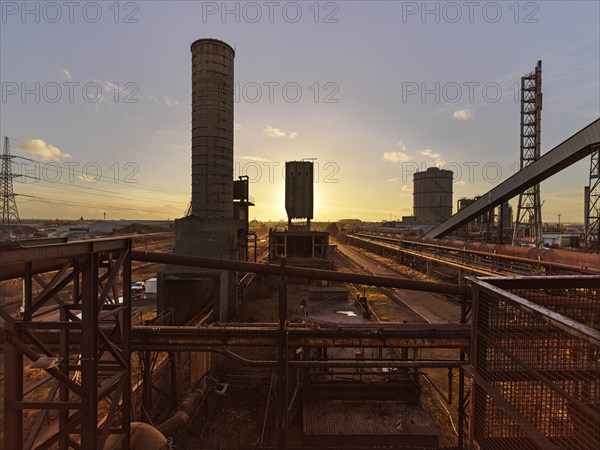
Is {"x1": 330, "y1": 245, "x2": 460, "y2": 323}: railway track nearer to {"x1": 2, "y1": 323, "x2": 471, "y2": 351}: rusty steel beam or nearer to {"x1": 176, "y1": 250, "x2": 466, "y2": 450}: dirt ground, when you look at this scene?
{"x1": 176, "y1": 250, "x2": 466, "y2": 450}: dirt ground

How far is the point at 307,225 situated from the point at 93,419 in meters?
36.6

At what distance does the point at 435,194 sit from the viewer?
64750 mm

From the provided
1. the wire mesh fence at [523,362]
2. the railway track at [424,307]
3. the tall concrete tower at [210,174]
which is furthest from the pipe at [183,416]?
the railway track at [424,307]

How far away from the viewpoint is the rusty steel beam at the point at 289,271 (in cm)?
666

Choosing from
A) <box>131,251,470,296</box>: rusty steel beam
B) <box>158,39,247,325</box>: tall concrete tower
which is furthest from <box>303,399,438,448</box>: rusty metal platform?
<box>158,39,247,325</box>: tall concrete tower

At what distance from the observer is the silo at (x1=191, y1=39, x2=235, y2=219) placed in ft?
69.8

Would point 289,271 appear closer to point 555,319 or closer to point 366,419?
point 555,319

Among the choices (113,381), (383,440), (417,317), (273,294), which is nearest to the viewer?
(113,381)

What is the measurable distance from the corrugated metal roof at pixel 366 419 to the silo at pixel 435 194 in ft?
201

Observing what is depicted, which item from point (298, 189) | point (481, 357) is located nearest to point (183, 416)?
point (481, 357)

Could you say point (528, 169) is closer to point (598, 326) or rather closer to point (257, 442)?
point (598, 326)

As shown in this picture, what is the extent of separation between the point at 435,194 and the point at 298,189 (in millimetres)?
39718

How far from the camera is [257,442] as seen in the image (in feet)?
30.7

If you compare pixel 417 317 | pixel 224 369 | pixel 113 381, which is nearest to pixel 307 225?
pixel 417 317
